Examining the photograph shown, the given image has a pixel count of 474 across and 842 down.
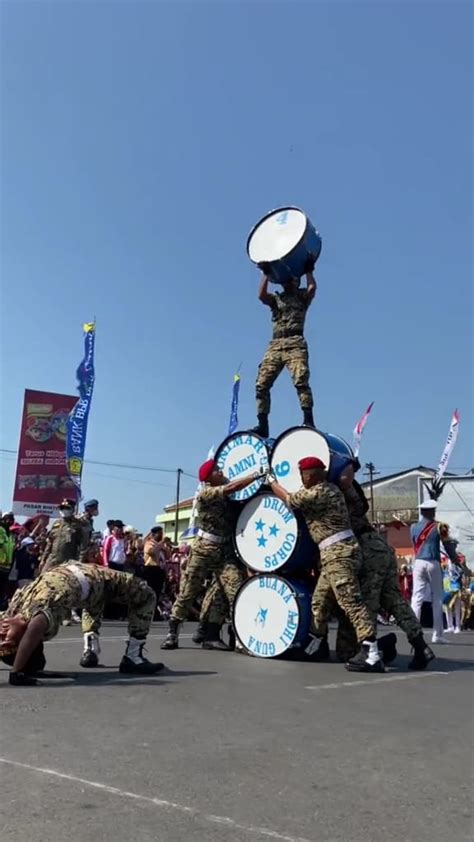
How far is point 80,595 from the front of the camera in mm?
6023

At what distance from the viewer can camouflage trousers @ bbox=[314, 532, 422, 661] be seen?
306 inches

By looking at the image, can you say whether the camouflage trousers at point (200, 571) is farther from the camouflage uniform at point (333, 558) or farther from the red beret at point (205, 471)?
the camouflage uniform at point (333, 558)

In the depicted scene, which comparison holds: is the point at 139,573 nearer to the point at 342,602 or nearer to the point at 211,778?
the point at 342,602

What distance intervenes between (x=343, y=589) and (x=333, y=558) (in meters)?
0.30

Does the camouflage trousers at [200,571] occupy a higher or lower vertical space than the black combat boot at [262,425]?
lower

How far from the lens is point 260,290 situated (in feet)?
32.9

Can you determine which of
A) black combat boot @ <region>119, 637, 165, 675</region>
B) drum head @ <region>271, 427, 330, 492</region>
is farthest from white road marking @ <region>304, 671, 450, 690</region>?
drum head @ <region>271, 427, 330, 492</region>

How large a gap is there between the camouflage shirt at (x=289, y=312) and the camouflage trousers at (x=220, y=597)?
297 centimetres

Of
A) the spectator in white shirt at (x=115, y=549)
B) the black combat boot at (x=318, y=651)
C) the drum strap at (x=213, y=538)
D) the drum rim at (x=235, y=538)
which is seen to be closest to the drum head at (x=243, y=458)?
the drum rim at (x=235, y=538)

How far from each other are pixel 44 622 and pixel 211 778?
252 cm

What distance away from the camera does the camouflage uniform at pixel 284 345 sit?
9.67m

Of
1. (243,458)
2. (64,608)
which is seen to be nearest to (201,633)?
(243,458)

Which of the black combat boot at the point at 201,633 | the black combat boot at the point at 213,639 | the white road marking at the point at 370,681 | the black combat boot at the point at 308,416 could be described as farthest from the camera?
the black combat boot at the point at 308,416

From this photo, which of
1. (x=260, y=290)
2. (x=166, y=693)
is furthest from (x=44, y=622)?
(x=260, y=290)
